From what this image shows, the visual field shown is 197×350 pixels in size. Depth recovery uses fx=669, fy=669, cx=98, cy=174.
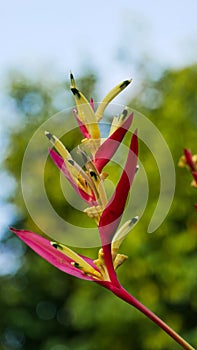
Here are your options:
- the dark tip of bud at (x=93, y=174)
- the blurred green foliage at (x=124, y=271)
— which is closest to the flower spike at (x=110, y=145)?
the dark tip of bud at (x=93, y=174)

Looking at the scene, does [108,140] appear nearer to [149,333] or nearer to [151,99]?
[149,333]

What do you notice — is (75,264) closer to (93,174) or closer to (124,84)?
(93,174)

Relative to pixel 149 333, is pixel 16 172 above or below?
above

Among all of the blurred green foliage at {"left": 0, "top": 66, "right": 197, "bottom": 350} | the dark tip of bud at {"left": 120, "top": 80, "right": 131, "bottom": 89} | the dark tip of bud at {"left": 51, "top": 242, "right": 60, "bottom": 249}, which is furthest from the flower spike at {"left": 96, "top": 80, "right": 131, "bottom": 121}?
the blurred green foliage at {"left": 0, "top": 66, "right": 197, "bottom": 350}

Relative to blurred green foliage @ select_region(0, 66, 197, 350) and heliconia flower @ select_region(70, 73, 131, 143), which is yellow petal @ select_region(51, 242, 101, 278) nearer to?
heliconia flower @ select_region(70, 73, 131, 143)

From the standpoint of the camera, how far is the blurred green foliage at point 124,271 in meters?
6.36

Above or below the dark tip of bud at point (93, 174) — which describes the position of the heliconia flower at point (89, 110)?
above

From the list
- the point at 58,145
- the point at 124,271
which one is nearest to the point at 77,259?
the point at 58,145

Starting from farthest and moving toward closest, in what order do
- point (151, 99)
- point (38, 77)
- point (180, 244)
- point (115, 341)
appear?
point (38, 77)
point (151, 99)
point (115, 341)
point (180, 244)

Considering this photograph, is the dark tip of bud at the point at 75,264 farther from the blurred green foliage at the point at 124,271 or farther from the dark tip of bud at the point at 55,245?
the blurred green foliage at the point at 124,271

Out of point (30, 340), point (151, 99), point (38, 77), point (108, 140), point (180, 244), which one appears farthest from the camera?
point (38, 77)

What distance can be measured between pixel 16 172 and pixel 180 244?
441 cm

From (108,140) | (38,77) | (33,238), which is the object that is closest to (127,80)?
(108,140)

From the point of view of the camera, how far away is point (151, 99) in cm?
870
